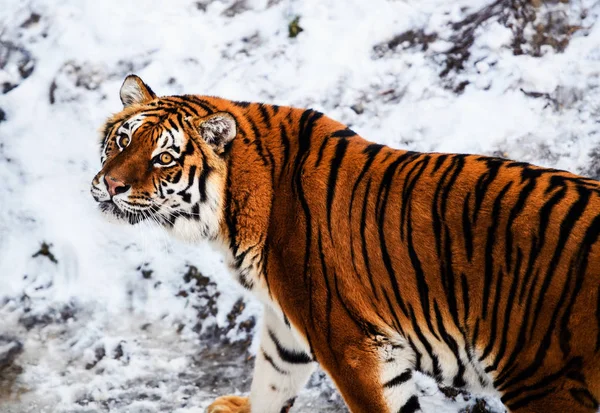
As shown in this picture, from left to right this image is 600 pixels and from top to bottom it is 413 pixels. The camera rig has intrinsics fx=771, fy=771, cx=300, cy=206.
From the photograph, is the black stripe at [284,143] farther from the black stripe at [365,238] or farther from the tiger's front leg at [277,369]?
the tiger's front leg at [277,369]

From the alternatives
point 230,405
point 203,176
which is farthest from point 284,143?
point 230,405

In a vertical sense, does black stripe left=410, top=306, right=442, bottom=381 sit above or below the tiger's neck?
below

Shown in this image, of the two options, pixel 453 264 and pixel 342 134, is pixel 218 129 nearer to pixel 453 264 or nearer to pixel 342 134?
pixel 342 134

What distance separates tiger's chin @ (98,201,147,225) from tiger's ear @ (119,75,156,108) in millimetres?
459

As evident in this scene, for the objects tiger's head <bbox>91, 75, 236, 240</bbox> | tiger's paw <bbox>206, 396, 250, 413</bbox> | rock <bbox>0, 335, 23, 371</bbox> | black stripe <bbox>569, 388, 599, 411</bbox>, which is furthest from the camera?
rock <bbox>0, 335, 23, 371</bbox>

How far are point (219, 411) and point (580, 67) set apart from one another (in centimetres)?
269

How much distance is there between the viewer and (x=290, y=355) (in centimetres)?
288

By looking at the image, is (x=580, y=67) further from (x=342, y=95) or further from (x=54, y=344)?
(x=54, y=344)

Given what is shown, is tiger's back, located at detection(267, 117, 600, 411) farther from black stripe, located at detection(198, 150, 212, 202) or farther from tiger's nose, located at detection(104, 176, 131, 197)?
tiger's nose, located at detection(104, 176, 131, 197)

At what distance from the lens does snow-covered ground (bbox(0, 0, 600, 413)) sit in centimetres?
343

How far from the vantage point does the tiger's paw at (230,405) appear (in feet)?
10.1

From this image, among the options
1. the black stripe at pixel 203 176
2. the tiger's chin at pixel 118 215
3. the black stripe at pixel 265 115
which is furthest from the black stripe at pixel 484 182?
the tiger's chin at pixel 118 215

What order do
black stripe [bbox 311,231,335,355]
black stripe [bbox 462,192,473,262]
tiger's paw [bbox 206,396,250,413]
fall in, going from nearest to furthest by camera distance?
1. black stripe [bbox 462,192,473,262]
2. black stripe [bbox 311,231,335,355]
3. tiger's paw [bbox 206,396,250,413]

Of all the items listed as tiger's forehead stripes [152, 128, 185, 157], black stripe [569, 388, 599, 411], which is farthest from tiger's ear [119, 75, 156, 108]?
black stripe [569, 388, 599, 411]
